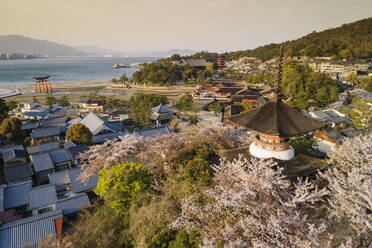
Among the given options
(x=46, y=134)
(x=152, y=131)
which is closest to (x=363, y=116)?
(x=152, y=131)

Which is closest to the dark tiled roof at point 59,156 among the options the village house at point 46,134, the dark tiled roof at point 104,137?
the dark tiled roof at point 104,137

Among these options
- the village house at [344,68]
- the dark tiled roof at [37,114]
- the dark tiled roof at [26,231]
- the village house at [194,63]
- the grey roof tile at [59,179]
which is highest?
the village house at [194,63]

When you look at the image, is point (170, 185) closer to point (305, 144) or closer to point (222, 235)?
point (222, 235)

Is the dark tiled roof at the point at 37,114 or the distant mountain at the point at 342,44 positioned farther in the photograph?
the distant mountain at the point at 342,44

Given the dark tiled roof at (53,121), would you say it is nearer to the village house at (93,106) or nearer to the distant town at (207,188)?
the village house at (93,106)

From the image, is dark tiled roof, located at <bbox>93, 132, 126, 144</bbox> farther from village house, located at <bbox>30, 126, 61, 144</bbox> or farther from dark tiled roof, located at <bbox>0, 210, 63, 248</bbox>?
dark tiled roof, located at <bbox>0, 210, 63, 248</bbox>

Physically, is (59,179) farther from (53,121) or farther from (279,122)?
(53,121)
